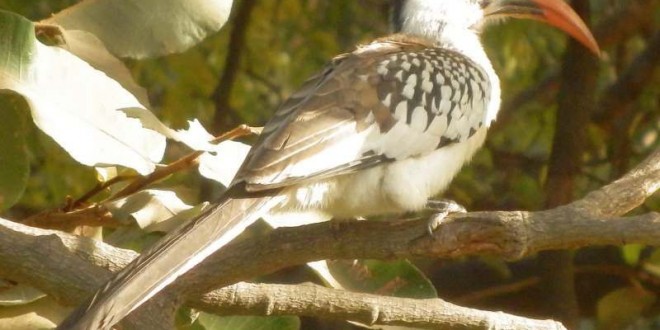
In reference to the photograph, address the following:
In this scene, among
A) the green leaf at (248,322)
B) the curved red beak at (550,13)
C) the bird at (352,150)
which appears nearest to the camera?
the bird at (352,150)

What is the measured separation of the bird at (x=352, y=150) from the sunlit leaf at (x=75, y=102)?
6.7 inches

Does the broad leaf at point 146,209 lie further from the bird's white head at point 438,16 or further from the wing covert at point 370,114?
the bird's white head at point 438,16

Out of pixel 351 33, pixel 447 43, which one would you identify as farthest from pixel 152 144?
pixel 351 33

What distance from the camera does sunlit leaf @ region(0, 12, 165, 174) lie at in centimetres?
199

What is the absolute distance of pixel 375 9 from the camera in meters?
4.63

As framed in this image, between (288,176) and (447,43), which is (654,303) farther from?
(288,176)

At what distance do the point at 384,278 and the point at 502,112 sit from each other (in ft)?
5.88

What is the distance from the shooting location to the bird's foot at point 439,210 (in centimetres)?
207

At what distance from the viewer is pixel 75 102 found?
207cm

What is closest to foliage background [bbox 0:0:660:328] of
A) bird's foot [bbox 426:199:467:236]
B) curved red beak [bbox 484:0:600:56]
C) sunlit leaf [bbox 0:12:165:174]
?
curved red beak [bbox 484:0:600:56]

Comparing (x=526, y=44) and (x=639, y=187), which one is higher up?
(x=526, y=44)

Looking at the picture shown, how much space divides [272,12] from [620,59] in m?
1.22

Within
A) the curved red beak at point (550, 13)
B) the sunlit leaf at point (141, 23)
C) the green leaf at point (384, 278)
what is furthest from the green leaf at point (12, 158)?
the curved red beak at point (550, 13)

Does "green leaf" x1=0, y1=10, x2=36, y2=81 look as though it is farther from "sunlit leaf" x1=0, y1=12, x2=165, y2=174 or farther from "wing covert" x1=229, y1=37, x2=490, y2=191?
"wing covert" x1=229, y1=37, x2=490, y2=191
